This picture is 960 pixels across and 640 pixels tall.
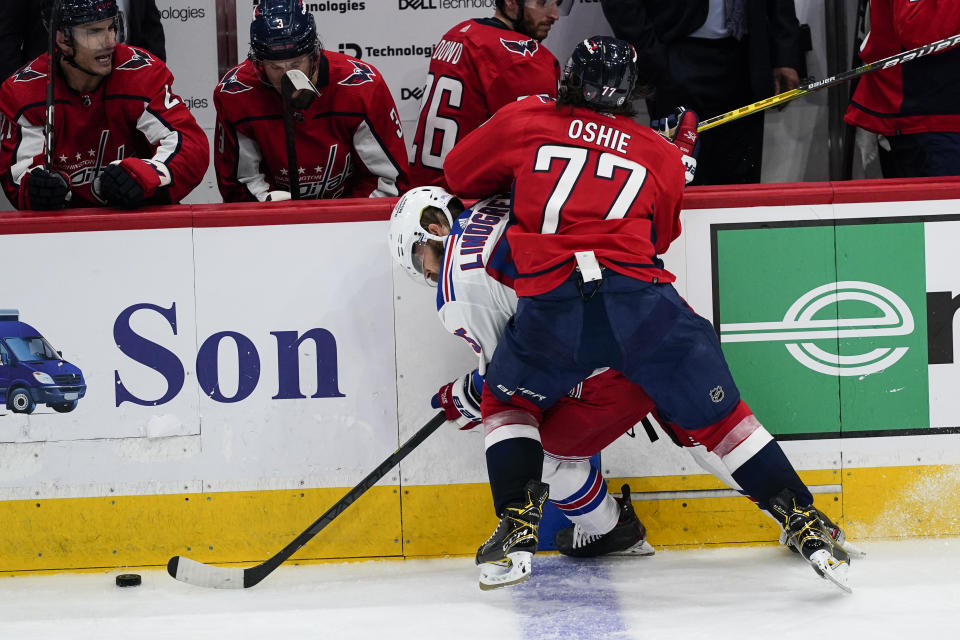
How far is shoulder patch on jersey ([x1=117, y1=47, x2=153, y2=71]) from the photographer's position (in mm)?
3051

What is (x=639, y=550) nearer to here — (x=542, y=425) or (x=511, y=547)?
(x=542, y=425)

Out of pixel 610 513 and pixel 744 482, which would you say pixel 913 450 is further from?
pixel 610 513

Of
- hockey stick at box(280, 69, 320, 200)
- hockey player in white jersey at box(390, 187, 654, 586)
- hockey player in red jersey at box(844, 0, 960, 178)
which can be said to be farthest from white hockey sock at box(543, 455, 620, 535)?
hockey player in red jersey at box(844, 0, 960, 178)

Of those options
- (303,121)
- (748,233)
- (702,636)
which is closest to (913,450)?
(748,233)

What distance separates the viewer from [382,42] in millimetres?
4125

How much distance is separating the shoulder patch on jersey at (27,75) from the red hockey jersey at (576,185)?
1.42 metres

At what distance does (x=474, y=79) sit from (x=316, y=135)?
0.49 meters

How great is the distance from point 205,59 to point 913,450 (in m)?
2.79

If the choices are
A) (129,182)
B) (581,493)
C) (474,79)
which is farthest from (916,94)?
(129,182)

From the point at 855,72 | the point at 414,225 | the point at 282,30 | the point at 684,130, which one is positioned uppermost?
the point at 282,30

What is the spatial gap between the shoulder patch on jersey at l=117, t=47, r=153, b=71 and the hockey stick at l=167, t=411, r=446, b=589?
4.20 ft

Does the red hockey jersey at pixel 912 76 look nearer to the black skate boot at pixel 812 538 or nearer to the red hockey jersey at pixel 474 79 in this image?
the red hockey jersey at pixel 474 79

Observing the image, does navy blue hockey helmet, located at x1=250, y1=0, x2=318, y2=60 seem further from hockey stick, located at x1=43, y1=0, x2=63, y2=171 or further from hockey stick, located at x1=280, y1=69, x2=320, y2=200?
hockey stick, located at x1=43, y1=0, x2=63, y2=171

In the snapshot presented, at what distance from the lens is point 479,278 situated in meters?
2.37
